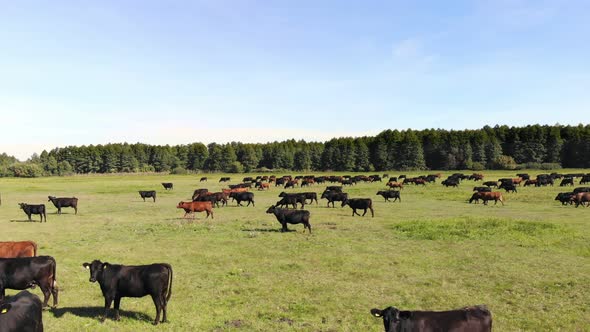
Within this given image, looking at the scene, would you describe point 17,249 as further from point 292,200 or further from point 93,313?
point 292,200

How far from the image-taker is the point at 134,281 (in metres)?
10.4

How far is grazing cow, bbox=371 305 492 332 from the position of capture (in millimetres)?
7598

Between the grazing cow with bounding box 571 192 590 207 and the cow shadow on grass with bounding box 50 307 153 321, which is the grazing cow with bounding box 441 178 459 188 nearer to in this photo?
the grazing cow with bounding box 571 192 590 207

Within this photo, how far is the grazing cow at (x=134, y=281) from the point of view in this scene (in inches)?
407

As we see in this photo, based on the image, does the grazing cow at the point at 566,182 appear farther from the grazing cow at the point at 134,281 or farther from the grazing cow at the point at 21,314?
the grazing cow at the point at 21,314

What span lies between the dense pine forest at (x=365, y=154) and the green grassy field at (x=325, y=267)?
273 feet

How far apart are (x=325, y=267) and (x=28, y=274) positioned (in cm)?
938

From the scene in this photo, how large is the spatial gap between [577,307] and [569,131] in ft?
365

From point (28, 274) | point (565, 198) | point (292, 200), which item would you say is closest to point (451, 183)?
point (565, 198)

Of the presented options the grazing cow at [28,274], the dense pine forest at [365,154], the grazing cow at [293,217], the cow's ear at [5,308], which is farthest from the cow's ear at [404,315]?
the dense pine forest at [365,154]

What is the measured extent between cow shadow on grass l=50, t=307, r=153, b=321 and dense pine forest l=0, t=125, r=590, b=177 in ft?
330

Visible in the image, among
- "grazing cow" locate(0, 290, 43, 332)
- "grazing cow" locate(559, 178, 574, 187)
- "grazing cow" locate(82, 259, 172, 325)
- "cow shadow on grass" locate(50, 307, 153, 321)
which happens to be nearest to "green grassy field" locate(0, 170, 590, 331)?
"cow shadow on grass" locate(50, 307, 153, 321)

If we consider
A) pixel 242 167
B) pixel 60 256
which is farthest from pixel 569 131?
pixel 60 256

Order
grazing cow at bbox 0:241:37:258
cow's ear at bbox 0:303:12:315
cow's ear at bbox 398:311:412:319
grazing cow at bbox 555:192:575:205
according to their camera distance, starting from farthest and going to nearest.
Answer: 1. grazing cow at bbox 555:192:575:205
2. grazing cow at bbox 0:241:37:258
3. cow's ear at bbox 0:303:12:315
4. cow's ear at bbox 398:311:412:319
